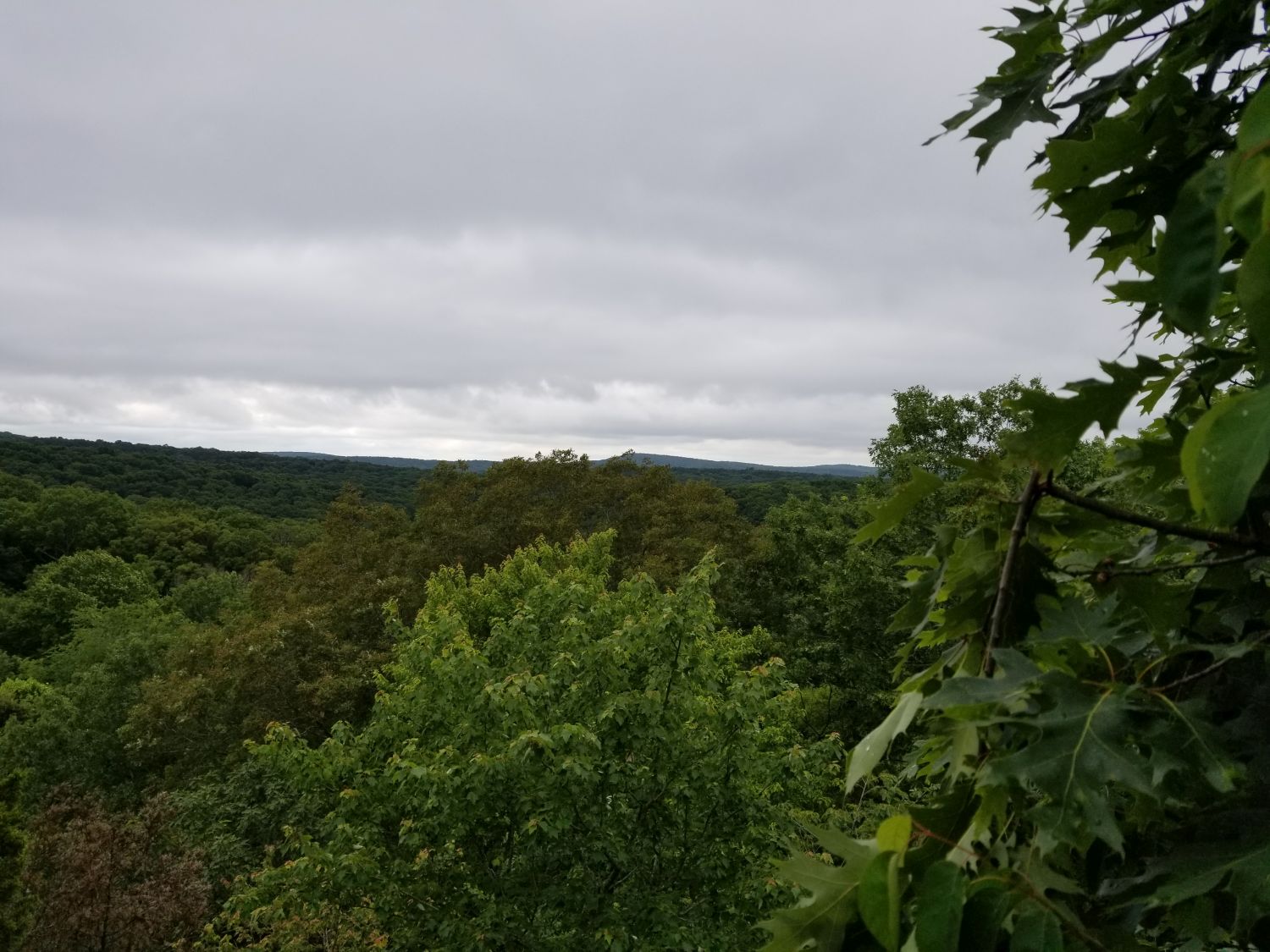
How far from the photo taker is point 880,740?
1131 mm

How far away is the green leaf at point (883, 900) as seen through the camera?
0.81 m

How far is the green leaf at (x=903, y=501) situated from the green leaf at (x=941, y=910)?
1.74ft

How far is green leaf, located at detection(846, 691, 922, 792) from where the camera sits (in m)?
1.09

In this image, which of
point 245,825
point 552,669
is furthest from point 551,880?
point 245,825

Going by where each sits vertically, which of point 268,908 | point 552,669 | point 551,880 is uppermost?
point 552,669

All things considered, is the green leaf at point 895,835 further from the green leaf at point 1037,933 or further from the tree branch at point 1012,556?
the tree branch at point 1012,556

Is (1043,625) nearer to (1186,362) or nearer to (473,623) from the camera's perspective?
(1186,362)

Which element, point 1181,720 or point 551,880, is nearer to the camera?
point 1181,720

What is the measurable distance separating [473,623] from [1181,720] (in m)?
13.4

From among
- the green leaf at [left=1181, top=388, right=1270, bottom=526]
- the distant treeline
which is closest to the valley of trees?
the green leaf at [left=1181, top=388, right=1270, bottom=526]

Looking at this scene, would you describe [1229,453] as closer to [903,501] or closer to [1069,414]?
[1069,414]

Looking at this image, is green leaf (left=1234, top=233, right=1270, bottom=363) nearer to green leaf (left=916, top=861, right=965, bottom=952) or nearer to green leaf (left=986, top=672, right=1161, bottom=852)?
green leaf (left=986, top=672, right=1161, bottom=852)

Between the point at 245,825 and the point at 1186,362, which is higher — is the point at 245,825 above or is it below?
below

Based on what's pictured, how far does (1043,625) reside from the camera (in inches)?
41.4
